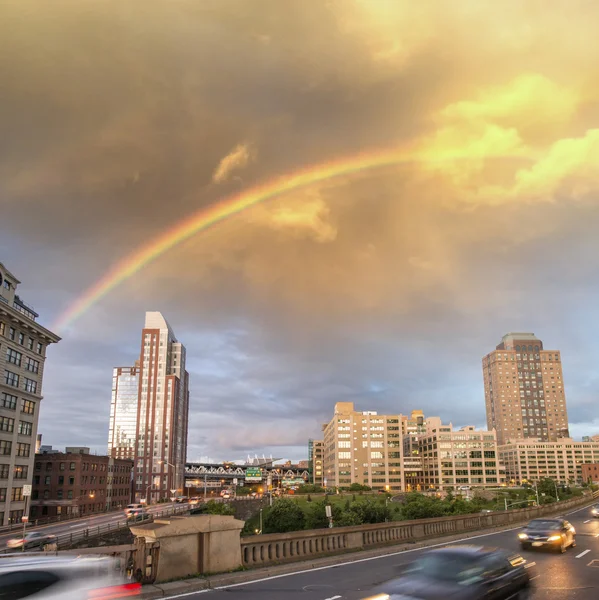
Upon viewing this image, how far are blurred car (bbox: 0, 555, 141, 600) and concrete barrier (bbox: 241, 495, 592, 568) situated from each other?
6.79m

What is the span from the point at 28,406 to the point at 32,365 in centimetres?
646

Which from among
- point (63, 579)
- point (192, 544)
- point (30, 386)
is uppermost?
point (30, 386)

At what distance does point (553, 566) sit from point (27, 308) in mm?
90099

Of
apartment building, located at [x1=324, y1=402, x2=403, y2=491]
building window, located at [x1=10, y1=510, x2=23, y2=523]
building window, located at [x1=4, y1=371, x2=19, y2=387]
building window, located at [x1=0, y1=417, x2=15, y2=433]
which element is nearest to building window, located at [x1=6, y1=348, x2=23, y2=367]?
building window, located at [x1=4, y1=371, x2=19, y2=387]

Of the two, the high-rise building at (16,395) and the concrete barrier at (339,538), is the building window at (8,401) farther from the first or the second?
the concrete barrier at (339,538)

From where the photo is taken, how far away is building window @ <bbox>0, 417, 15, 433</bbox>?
242ft

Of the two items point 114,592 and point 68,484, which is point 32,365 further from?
point 114,592

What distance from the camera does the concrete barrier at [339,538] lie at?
16.3 metres

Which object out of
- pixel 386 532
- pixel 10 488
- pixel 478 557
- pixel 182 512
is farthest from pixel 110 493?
pixel 478 557

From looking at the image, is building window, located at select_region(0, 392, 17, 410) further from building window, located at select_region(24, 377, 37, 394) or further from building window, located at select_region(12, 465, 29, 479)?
building window, located at select_region(12, 465, 29, 479)

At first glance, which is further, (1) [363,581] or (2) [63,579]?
(1) [363,581]

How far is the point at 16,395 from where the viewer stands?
77.6 meters

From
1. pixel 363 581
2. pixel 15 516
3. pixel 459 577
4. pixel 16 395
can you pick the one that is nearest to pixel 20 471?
pixel 15 516

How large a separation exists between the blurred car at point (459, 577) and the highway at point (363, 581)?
1.54 m
